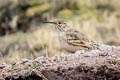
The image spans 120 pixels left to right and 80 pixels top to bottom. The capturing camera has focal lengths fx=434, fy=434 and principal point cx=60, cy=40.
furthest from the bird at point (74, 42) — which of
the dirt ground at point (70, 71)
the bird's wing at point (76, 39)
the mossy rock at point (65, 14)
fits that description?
the mossy rock at point (65, 14)

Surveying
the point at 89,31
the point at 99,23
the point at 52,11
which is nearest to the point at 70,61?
the point at 89,31

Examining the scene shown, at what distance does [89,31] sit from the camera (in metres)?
18.0

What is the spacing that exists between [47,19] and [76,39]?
8.97 meters

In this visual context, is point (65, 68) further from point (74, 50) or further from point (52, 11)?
point (52, 11)

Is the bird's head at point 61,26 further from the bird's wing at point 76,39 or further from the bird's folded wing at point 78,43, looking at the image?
the bird's folded wing at point 78,43

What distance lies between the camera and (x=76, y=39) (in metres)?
10.1

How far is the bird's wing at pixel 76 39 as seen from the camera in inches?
391

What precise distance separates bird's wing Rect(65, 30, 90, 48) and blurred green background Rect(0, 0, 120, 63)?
19.2ft

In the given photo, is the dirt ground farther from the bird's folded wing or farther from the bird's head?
the bird's head

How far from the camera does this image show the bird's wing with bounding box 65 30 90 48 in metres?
9.94

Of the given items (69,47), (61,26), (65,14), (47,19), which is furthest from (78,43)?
(65,14)

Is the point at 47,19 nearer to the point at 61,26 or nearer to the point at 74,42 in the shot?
the point at 61,26

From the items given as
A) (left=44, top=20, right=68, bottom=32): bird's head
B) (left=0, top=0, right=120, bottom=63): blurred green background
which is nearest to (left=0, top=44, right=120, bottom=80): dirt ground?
(left=44, top=20, right=68, bottom=32): bird's head

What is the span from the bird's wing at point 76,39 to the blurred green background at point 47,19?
19.2ft
